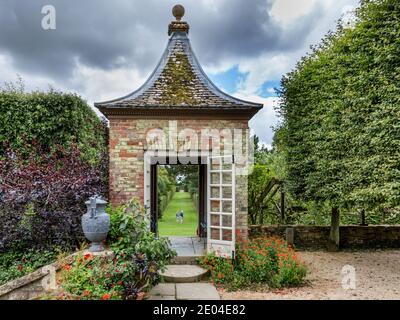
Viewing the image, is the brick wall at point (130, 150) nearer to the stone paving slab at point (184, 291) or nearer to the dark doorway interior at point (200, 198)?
the dark doorway interior at point (200, 198)

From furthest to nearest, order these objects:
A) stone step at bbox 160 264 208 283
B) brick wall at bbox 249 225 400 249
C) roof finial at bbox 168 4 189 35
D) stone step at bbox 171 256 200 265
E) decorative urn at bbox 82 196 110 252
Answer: brick wall at bbox 249 225 400 249 < roof finial at bbox 168 4 189 35 < stone step at bbox 171 256 200 265 < stone step at bbox 160 264 208 283 < decorative urn at bbox 82 196 110 252

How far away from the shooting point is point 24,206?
7.09 m

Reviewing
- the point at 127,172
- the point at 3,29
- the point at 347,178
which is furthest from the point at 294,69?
the point at 3,29

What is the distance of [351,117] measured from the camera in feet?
26.5

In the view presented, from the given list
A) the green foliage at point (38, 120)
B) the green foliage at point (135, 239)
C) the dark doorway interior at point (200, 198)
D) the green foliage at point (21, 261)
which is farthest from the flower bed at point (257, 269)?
the green foliage at point (38, 120)

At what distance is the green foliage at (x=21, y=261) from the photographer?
6.56 metres

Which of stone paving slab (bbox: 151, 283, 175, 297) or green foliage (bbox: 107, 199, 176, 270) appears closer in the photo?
green foliage (bbox: 107, 199, 176, 270)

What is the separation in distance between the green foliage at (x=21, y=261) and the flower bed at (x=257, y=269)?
3271 mm

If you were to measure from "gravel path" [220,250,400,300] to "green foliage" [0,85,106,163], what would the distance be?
563cm

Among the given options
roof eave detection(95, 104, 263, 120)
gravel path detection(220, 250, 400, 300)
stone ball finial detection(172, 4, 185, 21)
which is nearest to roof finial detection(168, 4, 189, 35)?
stone ball finial detection(172, 4, 185, 21)

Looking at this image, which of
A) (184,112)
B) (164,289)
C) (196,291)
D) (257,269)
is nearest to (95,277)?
(164,289)

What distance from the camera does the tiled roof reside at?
8.04 meters

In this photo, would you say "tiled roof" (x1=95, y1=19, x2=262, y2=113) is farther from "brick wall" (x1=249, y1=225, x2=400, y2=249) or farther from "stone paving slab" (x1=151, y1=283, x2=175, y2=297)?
"brick wall" (x1=249, y1=225, x2=400, y2=249)
